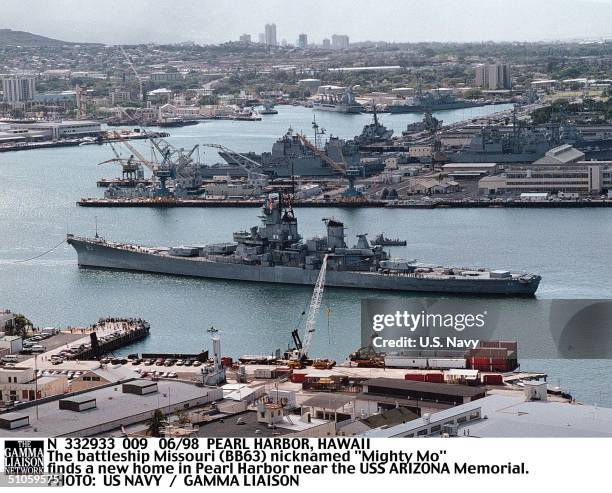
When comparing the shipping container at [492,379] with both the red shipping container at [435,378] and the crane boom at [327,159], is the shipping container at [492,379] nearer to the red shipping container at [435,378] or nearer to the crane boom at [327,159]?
the red shipping container at [435,378]

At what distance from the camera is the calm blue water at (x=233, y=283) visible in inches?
495

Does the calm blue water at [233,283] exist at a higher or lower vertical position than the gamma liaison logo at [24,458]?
lower

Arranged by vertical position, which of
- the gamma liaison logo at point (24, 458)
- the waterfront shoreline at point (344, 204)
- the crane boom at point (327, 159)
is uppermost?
the crane boom at point (327, 159)

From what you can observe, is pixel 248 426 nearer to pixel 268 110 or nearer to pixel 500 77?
pixel 268 110

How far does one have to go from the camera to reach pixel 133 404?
28.3 feet

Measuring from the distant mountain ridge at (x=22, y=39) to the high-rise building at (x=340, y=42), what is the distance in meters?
22.5

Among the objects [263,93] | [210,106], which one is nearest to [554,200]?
[210,106]

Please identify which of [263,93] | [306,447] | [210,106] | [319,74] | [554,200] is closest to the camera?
[306,447]

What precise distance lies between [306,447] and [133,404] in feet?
8.21

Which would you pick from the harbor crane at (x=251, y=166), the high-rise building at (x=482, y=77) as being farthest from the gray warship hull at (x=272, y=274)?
the high-rise building at (x=482, y=77)

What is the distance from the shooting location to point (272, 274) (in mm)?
15680

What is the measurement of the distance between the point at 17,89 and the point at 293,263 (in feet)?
95.1

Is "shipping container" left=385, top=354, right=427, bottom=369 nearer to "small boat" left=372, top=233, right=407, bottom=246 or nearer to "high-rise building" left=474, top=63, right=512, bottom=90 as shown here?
"small boat" left=372, top=233, right=407, bottom=246

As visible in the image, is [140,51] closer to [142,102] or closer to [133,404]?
[142,102]
